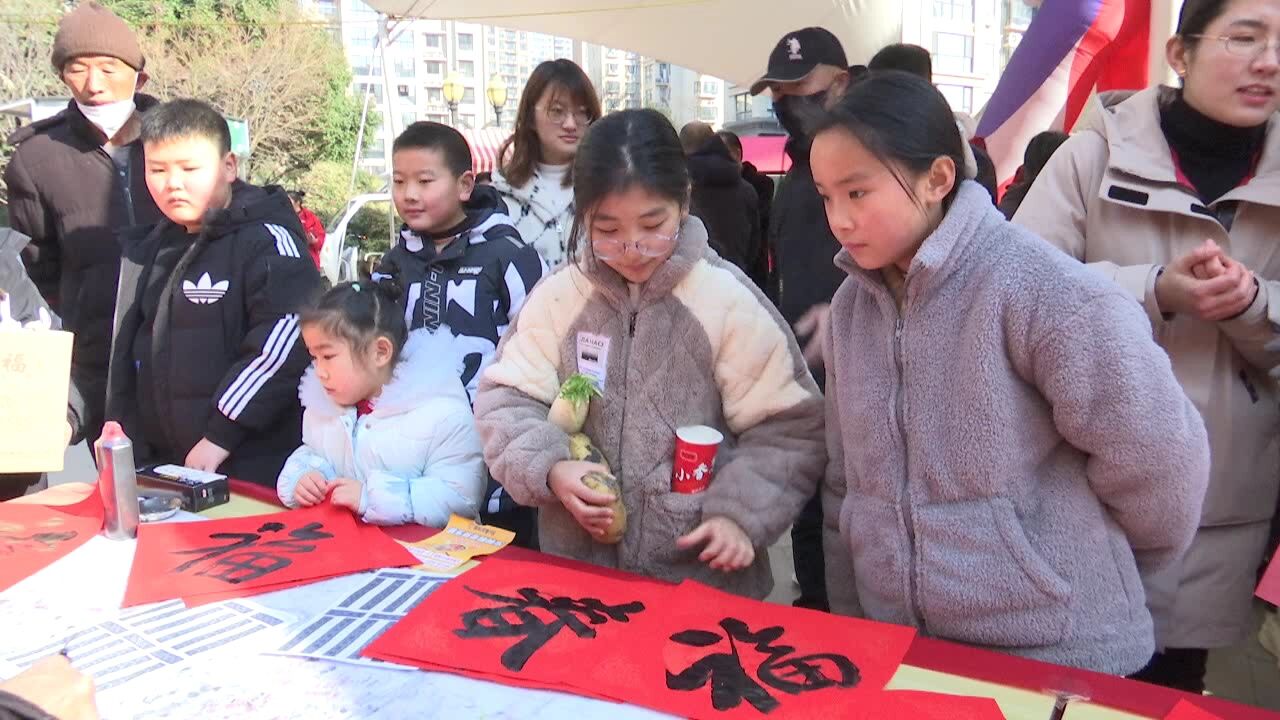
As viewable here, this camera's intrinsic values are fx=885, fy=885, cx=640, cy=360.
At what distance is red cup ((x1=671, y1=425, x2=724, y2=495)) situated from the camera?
135cm

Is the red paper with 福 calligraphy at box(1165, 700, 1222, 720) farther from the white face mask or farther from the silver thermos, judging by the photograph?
the white face mask

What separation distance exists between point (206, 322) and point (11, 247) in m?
0.64

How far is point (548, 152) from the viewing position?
8.90 ft

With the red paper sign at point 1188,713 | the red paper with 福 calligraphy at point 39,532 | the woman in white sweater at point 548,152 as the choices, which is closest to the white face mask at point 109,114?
the woman in white sweater at point 548,152

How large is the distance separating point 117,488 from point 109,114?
164 cm

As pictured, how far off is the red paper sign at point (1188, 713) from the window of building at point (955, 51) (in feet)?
97.4

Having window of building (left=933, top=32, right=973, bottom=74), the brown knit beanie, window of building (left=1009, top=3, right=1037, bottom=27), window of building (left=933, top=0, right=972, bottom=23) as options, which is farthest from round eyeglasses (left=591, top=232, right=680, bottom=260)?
window of building (left=933, top=0, right=972, bottom=23)

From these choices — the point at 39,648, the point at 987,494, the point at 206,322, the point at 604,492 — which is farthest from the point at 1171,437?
the point at 206,322

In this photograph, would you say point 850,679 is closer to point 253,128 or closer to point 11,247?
point 11,247

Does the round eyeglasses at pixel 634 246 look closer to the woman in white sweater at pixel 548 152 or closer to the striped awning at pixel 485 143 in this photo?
the woman in white sweater at pixel 548 152

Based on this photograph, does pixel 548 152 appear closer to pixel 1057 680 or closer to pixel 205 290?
pixel 205 290

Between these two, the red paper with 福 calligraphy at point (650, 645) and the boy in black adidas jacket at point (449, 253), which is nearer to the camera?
the red paper with 福 calligraphy at point (650, 645)

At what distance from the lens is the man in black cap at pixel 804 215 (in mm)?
2275

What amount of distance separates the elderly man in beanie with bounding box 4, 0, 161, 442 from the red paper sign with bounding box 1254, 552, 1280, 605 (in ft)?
9.40
